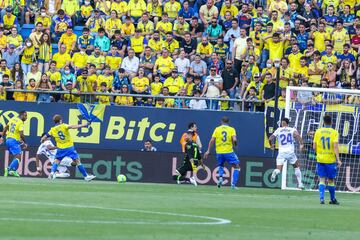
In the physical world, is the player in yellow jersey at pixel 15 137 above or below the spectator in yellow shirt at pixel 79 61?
below

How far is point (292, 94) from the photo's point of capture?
113 feet

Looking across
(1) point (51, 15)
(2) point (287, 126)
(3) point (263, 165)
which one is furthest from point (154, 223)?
(1) point (51, 15)

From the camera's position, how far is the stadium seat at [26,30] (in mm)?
39562

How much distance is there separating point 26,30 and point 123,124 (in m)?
5.49

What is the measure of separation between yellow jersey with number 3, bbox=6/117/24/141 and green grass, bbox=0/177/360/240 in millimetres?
7077

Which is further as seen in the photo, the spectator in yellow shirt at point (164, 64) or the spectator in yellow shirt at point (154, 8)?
the spectator in yellow shirt at point (154, 8)

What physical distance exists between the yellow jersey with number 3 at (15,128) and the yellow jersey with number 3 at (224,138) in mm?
6404

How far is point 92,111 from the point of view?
3694cm

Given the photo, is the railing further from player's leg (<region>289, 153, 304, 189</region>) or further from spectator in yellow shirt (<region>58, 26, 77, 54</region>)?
player's leg (<region>289, 153, 304, 189</region>)

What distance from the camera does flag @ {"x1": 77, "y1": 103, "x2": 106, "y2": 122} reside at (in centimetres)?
3681

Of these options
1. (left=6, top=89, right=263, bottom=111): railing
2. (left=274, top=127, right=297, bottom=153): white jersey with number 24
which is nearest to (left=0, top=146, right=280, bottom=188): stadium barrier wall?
(left=6, top=89, right=263, bottom=111): railing

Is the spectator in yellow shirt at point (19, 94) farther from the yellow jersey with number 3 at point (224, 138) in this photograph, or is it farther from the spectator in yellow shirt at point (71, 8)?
the yellow jersey with number 3 at point (224, 138)

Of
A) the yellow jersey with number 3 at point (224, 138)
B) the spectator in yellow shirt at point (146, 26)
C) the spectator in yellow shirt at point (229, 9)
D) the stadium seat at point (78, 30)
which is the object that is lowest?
the yellow jersey with number 3 at point (224, 138)

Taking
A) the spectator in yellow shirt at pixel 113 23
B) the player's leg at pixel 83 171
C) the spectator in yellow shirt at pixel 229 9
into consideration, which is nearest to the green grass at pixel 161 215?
the player's leg at pixel 83 171
